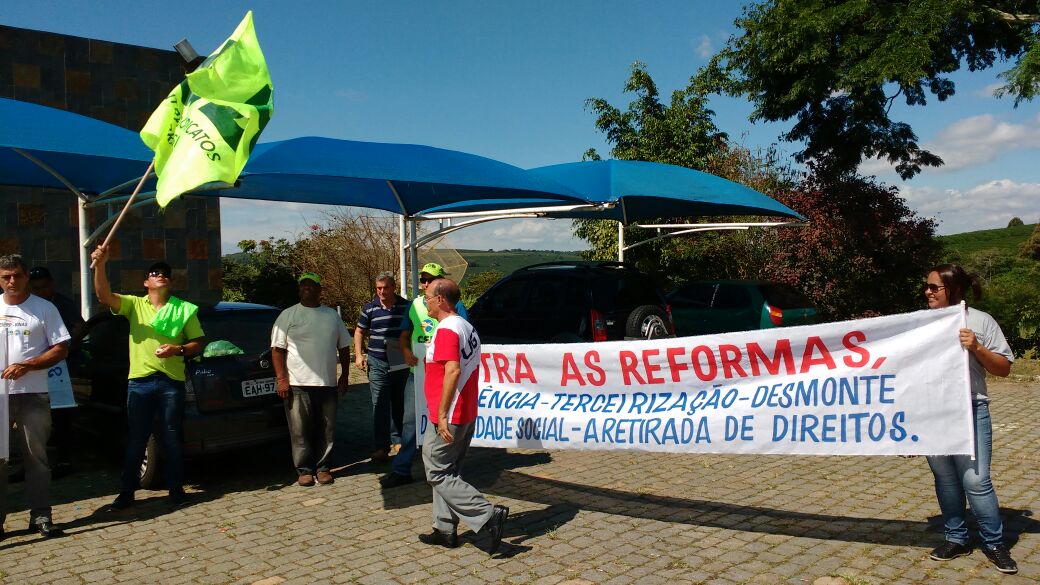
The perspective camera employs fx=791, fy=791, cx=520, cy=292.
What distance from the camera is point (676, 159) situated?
19156 millimetres

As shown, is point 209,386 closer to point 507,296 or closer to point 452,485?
point 452,485

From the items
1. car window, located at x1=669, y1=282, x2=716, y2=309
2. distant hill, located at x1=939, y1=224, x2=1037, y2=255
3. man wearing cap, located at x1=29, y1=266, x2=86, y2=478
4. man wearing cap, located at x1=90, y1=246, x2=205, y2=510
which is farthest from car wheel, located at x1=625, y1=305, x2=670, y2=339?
distant hill, located at x1=939, y1=224, x2=1037, y2=255

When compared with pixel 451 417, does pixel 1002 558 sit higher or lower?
lower

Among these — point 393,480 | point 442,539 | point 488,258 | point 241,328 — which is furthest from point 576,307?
point 488,258

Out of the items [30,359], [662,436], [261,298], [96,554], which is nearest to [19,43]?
[261,298]

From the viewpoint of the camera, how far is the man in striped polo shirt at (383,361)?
693cm

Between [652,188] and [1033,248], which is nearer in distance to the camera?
[652,188]

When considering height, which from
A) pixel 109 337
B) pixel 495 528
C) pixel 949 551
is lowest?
pixel 949 551

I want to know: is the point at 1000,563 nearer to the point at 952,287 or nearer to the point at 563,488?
the point at 952,287

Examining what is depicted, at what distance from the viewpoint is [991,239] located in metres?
62.6

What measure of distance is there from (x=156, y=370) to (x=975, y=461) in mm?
A: 5401

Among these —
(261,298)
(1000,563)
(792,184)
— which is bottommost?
(1000,563)

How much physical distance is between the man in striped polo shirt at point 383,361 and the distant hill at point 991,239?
56.4 meters

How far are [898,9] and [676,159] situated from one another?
5.97 m
